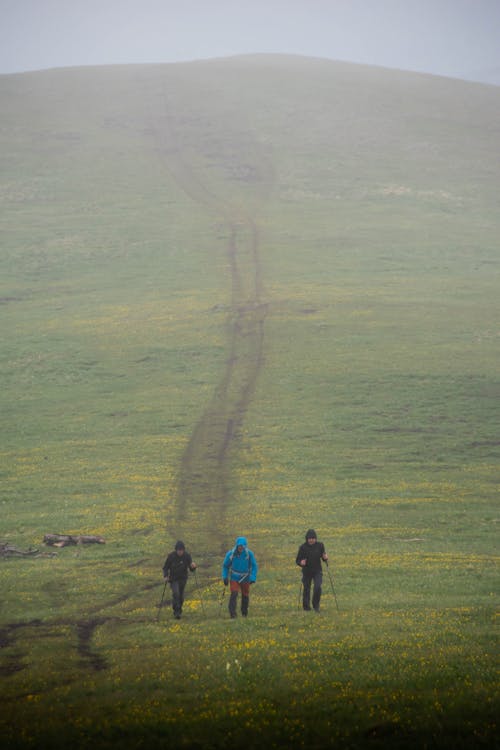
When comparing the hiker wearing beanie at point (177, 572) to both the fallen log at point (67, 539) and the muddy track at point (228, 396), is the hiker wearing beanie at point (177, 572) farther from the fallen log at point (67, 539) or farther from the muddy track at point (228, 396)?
the fallen log at point (67, 539)

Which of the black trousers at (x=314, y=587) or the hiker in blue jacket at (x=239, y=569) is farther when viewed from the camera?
the black trousers at (x=314, y=587)

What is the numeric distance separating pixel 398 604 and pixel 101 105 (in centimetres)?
17527

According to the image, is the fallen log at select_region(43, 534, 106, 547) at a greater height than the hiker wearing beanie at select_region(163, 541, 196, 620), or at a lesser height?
greater

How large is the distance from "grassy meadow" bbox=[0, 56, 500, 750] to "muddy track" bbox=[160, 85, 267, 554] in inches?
11.0

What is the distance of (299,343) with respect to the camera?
72938 mm

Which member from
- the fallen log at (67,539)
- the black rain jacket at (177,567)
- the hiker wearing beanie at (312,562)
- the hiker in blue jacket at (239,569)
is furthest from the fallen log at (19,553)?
the hiker wearing beanie at (312,562)

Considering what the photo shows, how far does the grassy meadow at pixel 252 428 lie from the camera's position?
16.9 m

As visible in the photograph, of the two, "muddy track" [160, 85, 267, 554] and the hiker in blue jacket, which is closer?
the hiker in blue jacket

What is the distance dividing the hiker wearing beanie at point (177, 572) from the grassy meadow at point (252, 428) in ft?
3.78

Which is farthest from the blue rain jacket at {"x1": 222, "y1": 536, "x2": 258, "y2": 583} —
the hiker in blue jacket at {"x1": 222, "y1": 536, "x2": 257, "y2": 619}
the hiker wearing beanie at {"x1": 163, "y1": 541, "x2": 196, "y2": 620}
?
the hiker wearing beanie at {"x1": 163, "y1": 541, "x2": 196, "y2": 620}

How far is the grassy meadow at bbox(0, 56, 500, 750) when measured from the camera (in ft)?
55.6

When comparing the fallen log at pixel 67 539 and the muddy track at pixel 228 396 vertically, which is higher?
the muddy track at pixel 228 396

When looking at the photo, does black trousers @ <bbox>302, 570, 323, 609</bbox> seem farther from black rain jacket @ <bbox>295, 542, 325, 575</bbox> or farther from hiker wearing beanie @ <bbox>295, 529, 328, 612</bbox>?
black rain jacket @ <bbox>295, 542, 325, 575</bbox>

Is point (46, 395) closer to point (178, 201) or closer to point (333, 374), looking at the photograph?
point (333, 374)
